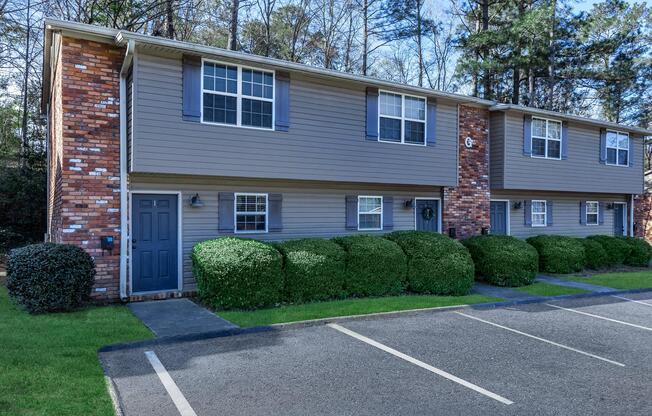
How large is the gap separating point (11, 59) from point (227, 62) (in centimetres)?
1711

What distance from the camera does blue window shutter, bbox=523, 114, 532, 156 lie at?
49.1 ft

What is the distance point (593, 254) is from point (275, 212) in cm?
1091

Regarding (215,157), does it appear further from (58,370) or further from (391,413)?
(391,413)

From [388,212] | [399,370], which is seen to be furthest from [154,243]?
[388,212]

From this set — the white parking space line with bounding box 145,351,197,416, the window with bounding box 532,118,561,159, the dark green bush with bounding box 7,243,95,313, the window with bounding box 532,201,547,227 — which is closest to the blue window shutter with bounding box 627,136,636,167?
the window with bounding box 532,118,561,159

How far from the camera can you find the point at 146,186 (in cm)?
946

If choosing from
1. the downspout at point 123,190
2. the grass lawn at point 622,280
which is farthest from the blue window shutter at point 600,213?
the downspout at point 123,190

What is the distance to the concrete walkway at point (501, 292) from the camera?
1041 centimetres

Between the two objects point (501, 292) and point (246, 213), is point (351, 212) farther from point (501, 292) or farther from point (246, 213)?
point (501, 292)

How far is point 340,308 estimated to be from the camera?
873 cm

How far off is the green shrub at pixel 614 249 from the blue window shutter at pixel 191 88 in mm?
13999

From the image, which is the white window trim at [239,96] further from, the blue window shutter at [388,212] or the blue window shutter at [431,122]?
the blue window shutter at [431,122]

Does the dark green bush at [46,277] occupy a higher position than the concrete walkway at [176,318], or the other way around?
the dark green bush at [46,277]

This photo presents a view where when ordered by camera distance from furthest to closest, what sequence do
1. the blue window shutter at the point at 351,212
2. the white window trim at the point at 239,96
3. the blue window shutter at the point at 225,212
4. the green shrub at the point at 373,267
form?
the blue window shutter at the point at 351,212 < the blue window shutter at the point at 225,212 < the green shrub at the point at 373,267 < the white window trim at the point at 239,96
